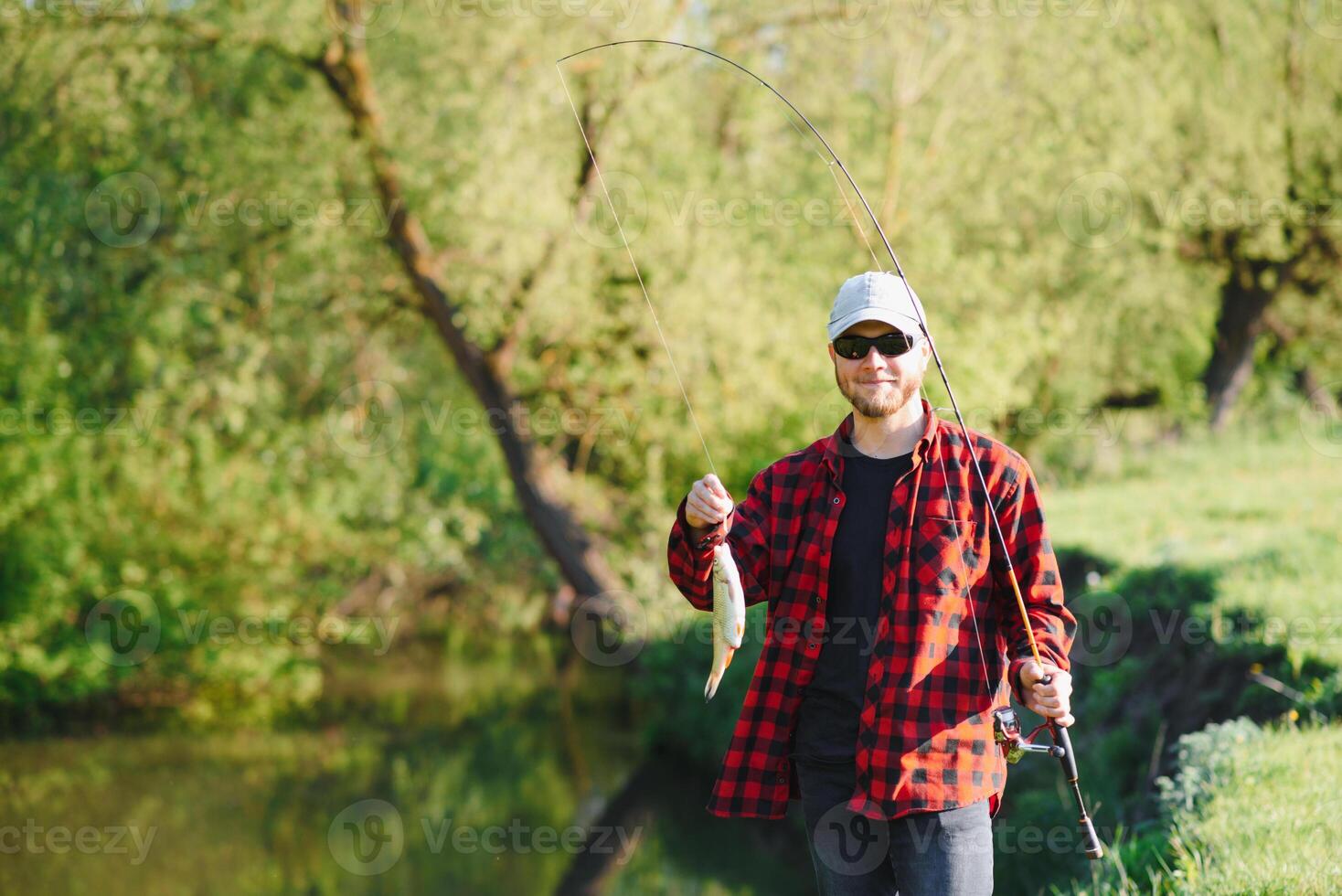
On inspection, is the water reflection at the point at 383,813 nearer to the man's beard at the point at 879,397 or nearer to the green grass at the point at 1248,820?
the green grass at the point at 1248,820

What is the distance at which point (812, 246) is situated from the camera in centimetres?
1662

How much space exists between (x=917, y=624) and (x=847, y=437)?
49 centimetres

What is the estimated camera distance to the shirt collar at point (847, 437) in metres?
3.08

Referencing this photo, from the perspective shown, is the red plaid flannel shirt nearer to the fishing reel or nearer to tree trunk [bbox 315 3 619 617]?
the fishing reel

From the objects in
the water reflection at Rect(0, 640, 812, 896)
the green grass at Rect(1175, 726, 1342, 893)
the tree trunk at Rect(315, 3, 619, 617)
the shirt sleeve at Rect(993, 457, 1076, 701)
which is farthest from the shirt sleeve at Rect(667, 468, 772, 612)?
the tree trunk at Rect(315, 3, 619, 617)

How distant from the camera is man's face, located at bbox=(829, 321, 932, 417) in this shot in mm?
3072

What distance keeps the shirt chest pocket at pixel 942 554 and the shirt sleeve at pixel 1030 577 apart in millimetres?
84

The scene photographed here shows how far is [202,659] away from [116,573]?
1.33 meters

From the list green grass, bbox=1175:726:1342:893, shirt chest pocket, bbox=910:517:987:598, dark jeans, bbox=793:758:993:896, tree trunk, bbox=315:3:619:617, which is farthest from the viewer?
tree trunk, bbox=315:3:619:617

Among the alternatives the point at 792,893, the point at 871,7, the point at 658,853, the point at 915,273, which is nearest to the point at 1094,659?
the point at 792,893

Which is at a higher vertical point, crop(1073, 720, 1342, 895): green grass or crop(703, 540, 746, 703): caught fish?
crop(703, 540, 746, 703): caught fish

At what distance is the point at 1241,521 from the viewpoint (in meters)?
9.13

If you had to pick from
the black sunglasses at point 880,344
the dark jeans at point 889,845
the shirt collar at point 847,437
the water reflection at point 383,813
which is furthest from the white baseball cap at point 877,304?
the water reflection at point 383,813

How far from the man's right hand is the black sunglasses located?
0.44m
